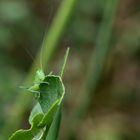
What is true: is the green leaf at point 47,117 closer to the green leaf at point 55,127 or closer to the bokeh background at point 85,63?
the green leaf at point 55,127

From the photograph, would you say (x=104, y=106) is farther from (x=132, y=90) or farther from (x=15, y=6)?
(x=15, y=6)

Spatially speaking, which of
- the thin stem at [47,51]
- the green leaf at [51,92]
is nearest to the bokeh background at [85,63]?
the thin stem at [47,51]

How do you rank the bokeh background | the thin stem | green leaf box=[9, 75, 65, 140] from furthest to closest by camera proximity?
the bokeh background, the thin stem, green leaf box=[9, 75, 65, 140]

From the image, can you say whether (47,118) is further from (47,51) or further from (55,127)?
(47,51)

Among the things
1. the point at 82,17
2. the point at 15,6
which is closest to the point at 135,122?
the point at 82,17

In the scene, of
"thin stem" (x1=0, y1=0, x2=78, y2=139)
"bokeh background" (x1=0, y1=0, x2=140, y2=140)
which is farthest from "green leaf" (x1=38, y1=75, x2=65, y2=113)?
"bokeh background" (x1=0, y1=0, x2=140, y2=140)

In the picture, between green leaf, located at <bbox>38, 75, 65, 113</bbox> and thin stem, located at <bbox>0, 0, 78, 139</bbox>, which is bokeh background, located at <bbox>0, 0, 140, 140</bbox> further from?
green leaf, located at <bbox>38, 75, 65, 113</bbox>

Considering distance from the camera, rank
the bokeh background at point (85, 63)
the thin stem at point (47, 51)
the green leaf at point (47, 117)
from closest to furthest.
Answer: the green leaf at point (47, 117)
the thin stem at point (47, 51)
the bokeh background at point (85, 63)

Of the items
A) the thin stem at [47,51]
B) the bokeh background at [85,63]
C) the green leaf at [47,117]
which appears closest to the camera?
the green leaf at [47,117]

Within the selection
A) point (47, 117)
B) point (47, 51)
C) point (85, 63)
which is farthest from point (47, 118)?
point (85, 63)
